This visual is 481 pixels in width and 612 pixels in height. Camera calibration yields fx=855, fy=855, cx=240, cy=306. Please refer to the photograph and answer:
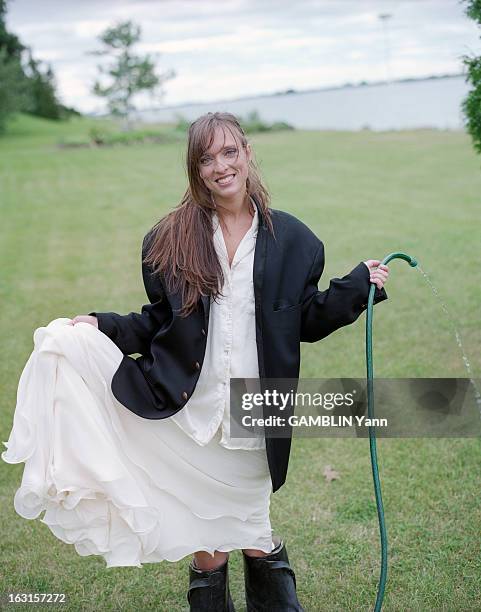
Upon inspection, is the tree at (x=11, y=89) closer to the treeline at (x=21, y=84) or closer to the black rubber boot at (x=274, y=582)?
the treeline at (x=21, y=84)

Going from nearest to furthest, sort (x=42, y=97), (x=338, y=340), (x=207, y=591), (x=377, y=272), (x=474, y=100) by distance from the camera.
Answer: (x=377, y=272) < (x=207, y=591) < (x=474, y=100) < (x=338, y=340) < (x=42, y=97)

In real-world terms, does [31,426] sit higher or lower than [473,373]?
higher

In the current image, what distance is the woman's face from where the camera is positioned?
313 centimetres

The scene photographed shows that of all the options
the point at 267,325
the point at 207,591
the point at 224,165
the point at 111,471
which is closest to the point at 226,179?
the point at 224,165

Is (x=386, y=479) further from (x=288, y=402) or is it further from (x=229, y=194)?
(x=229, y=194)

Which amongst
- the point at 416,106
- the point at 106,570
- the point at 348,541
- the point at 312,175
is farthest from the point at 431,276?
the point at 416,106

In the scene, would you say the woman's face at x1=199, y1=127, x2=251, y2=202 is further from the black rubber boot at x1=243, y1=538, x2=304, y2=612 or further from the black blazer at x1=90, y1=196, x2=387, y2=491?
the black rubber boot at x1=243, y1=538, x2=304, y2=612

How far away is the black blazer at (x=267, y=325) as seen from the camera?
123 inches

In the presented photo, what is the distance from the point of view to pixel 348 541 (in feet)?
13.5

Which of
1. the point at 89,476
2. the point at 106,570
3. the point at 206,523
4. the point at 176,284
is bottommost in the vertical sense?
the point at 106,570

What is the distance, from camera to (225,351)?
10.4 ft

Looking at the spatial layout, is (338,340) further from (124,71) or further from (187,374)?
(124,71)

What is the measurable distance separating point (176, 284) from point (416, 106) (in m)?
44.4

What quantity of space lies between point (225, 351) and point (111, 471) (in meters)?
0.60
